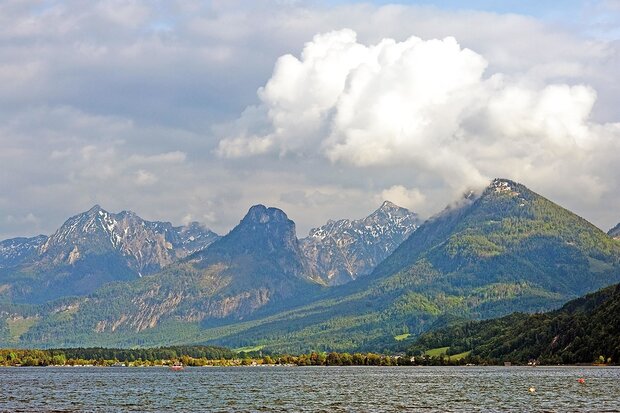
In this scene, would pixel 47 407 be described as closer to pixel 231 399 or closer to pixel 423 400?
pixel 231 399

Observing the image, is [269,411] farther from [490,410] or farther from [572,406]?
[572,406]

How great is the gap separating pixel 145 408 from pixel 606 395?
315 ft

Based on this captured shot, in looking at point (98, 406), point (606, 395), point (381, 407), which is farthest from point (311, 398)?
point (606, 395)

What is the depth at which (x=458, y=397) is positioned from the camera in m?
198

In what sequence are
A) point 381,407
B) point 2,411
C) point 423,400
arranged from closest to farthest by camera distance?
1. point 2,411
2. point 381,407
3. point 423,400

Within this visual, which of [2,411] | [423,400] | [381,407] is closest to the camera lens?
[2,411]

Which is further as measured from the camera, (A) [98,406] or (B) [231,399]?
(B) [231,399]

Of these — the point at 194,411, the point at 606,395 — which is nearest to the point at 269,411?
the point at 194,411

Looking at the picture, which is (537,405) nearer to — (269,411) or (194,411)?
(269,411)

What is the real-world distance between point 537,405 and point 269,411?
1982 inches

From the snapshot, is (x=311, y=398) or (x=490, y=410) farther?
(x=311, y=398)

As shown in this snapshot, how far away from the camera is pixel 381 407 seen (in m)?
170

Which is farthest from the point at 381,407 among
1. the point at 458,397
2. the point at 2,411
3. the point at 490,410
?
the point at 2,411

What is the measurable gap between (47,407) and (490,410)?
8197cm
